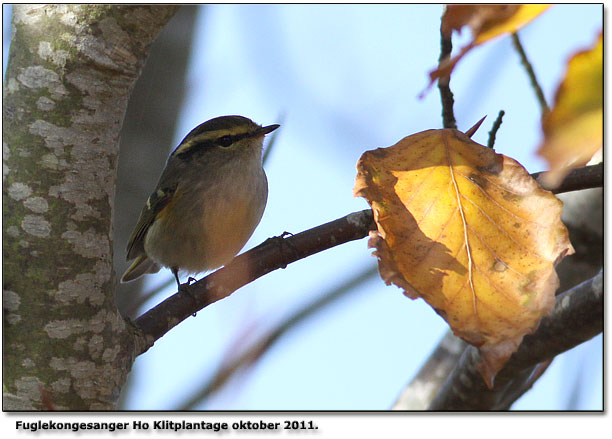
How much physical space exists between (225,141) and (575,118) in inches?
99.2

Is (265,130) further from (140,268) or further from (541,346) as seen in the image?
(541,346)

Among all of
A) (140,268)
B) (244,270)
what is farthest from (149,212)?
(244,270)

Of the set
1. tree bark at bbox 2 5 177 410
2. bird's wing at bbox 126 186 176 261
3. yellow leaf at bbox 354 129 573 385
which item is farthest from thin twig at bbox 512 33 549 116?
bird's wing at bbox 126 186 176 261

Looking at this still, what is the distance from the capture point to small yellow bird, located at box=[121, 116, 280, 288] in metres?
2.88

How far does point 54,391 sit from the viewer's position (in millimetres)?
1682

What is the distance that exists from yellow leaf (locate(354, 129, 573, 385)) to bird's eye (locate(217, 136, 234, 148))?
5.82ft

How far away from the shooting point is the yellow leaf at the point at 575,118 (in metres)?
0.70

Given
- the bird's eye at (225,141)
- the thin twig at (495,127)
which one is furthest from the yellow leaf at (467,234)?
the bird's eye at (225,141)

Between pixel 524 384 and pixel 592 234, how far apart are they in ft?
2.47

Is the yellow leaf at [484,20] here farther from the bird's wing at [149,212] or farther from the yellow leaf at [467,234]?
the bird's wing at [149,212]

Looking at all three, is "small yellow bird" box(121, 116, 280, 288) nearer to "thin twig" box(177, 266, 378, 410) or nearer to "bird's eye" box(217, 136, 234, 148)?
"bird's eye" box(217, 136, 234, 148)

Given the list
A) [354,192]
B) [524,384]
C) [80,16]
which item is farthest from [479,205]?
[524,384]

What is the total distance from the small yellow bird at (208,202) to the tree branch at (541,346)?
43.3 inches

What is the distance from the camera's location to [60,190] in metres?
1.64
